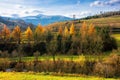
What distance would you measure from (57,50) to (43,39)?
47.5 feet

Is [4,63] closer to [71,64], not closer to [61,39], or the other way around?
[71,64]

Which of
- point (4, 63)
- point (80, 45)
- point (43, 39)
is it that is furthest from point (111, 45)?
point (4, 63)

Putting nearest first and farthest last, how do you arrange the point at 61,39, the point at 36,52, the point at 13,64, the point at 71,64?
the point at 71,64, the point at 13,64, the point at 36,52, the point at 61,39

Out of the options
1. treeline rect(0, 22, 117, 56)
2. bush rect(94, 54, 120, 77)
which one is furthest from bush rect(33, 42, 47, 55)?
bush rect(94, 54, 120, 77)

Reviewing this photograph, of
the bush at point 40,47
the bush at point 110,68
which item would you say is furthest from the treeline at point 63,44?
the bush at point 110,68

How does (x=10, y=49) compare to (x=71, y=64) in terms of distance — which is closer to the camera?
(x=71, y=64)

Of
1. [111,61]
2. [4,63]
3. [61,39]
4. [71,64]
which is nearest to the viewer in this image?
[111,61]

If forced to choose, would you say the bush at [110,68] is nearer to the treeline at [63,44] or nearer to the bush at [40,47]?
the treeline at [63,44]

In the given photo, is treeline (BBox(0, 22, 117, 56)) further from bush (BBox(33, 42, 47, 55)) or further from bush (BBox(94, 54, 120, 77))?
bush (BBox(94, 54, 120, 77))

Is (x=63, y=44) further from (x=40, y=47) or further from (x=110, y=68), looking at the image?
(x=110, y=68)

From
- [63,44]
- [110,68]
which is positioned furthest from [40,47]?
[110,68]

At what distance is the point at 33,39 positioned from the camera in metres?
148

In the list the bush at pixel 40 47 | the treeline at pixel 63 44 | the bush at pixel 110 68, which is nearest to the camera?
the bush at pixel 110 68

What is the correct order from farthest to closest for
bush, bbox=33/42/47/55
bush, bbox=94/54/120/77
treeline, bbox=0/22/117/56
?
1. bush, bbox=33/42/47/55
2. treeline, bbox=0/22/117/56
3. bush, bbox=94/54/120/77
